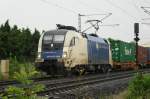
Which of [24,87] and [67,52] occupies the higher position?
[67,52]

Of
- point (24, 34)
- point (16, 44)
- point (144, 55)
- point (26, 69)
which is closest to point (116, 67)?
point (144, 55)

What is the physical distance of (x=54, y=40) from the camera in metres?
27.0

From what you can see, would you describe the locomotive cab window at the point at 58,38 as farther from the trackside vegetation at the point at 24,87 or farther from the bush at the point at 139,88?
the trackside vegetation at the point at 24,87

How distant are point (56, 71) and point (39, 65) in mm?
1103

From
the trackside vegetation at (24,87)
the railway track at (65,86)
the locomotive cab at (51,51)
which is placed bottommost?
the railway track at (65,86)

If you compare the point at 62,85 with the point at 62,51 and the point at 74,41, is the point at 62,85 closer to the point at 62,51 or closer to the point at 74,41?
the point at 62,51

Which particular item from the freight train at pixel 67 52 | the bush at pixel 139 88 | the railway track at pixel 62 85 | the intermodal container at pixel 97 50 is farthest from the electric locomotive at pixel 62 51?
the bush at pixel 139 88

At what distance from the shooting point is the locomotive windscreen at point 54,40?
26.9 meters

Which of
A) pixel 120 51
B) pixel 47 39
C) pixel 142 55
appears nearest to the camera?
pixel 47 39

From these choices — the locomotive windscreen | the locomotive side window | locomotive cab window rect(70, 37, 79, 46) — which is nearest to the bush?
the locomotive windscreen

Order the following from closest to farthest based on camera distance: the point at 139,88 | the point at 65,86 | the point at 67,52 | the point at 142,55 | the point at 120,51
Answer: the point at 139,88, the point at 65,86, the point at 67,52, the point at 120,51, the point at 142,55

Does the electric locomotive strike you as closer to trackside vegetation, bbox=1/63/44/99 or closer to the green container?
the green container

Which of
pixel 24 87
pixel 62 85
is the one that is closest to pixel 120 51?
pixel 62 85

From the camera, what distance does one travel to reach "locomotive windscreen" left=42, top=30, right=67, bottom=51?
26.9 m
